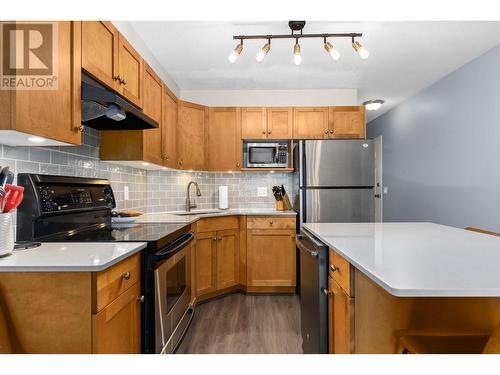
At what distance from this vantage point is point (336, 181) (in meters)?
3.04

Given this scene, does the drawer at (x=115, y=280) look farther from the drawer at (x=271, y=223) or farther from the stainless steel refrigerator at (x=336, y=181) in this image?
the stainless steel refrigerator at (x=336, y=181)

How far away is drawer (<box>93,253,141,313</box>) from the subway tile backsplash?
764mm

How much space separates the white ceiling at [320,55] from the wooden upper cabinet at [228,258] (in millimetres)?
1760

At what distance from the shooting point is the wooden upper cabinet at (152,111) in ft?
7.34

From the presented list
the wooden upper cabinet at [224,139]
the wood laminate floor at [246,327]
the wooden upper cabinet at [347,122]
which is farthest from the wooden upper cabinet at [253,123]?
the wood laminate floor at [246,327]

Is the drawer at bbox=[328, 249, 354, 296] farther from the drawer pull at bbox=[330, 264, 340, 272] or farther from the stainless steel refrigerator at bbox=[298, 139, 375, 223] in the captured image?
the stainless steel refrigerator at bbox=[298, 139, 375, 223]

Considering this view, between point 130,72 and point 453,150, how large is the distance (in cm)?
333

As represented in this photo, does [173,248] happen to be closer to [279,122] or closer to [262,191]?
[262,191]

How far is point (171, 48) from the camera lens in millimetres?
2561

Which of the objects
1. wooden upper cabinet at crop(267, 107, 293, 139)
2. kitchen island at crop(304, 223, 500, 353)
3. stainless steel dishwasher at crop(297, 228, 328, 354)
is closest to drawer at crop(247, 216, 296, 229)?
wooden upper cabinet at crop(267, 107, 293, 139)

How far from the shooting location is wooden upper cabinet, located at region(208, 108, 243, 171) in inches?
134

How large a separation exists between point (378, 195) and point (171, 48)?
4.28m

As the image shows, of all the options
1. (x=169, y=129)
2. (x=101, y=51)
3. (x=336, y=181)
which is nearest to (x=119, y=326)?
(x=101, y=51)
